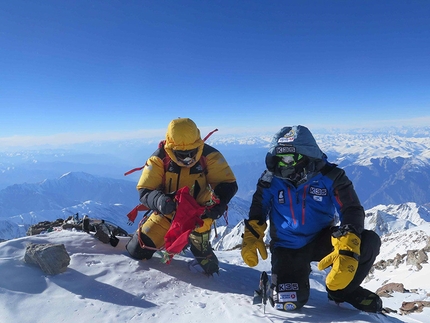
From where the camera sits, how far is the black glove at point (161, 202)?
461 cm

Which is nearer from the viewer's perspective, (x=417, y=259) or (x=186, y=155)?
(x=186, y=155)

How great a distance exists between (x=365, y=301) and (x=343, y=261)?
67cm

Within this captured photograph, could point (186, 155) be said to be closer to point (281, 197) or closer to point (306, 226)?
point (281, 197)

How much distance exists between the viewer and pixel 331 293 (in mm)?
3803

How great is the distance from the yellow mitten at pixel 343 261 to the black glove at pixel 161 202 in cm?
250

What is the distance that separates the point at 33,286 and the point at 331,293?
13.9 ft

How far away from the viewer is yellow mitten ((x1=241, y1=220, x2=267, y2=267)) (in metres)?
4.18

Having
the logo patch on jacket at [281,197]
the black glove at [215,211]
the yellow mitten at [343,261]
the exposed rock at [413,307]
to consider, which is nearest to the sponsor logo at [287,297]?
the yellow mitten at [343,261]

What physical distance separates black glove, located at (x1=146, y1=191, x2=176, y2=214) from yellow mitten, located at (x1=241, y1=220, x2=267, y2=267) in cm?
133

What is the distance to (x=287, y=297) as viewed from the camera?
3695 millimetres

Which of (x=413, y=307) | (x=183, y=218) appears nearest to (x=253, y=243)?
(x=183, y=218)

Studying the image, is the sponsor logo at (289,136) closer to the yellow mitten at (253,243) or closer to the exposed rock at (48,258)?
the yellow mitten at (253,243)

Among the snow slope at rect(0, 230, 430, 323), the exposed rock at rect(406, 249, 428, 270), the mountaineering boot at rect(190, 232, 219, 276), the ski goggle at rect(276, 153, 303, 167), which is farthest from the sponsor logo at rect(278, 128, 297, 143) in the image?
the exposed rock at rect(406, 249, 428, 270)

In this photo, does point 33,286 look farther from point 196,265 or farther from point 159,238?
point 196,265
